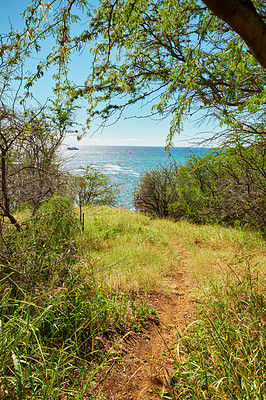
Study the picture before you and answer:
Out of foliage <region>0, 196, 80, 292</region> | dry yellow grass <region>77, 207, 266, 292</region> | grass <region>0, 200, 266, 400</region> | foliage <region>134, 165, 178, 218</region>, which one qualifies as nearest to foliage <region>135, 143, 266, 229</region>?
foliage <region>134, 165, 178, 218</region>

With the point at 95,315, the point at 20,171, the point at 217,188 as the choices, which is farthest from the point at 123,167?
the point at 95,315

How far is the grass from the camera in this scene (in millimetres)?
1596

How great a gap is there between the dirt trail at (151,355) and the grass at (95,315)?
13cm

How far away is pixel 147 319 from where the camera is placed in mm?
2910

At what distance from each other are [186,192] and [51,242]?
9.49m

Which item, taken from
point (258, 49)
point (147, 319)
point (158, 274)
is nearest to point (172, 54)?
point (258, 49)

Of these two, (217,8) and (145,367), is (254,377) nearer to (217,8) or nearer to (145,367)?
(145,367)

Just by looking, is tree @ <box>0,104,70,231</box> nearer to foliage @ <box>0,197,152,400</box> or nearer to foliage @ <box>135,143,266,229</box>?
foliage @ <box>0,197,152,400</box>

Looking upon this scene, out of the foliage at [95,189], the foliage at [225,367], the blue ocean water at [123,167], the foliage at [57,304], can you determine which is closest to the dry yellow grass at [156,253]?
the foliage at [57,304]

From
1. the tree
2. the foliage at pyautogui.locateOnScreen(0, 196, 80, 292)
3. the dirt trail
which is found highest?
the tree

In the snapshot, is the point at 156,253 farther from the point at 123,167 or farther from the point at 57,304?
the point at 123,167

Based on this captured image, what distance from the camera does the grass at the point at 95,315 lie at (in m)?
1.60

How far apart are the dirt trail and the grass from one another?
132mm

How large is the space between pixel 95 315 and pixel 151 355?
2.56 ft
